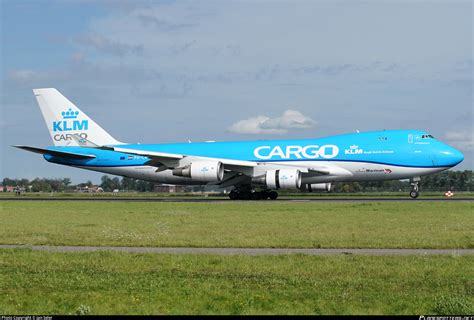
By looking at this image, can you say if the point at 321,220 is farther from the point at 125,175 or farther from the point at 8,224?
the point at 125,175

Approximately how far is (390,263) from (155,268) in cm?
506

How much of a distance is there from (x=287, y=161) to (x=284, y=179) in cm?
298

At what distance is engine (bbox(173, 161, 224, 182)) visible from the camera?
46.5 meters

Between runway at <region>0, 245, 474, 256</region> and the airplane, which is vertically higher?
the airplane

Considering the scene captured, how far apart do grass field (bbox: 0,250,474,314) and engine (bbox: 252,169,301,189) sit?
29.6 metres

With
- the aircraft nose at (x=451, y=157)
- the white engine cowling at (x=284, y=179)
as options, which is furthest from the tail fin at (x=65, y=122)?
the aircraft nose at (x=451, y=157)

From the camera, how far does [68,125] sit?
188 feet

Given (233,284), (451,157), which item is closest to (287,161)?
(451,157)

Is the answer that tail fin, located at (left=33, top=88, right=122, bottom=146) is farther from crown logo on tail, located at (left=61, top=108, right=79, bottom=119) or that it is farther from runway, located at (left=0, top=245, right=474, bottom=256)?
runway, located at (left=0, top=245, right=474, bottom=256)

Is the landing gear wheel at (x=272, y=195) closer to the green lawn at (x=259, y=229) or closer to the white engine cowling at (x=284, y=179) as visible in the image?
the white engine cowling at (x=284, y=179)

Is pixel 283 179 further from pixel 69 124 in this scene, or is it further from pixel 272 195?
pixel 69 124

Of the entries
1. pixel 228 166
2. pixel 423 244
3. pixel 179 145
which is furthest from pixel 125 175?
pixel 423 244

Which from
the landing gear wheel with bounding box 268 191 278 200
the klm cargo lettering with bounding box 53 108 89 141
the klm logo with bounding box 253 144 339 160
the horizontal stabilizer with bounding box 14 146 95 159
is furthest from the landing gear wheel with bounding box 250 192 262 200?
the klm cargo lettering with bounding box 53 108 89 141

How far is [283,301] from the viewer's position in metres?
10.5
